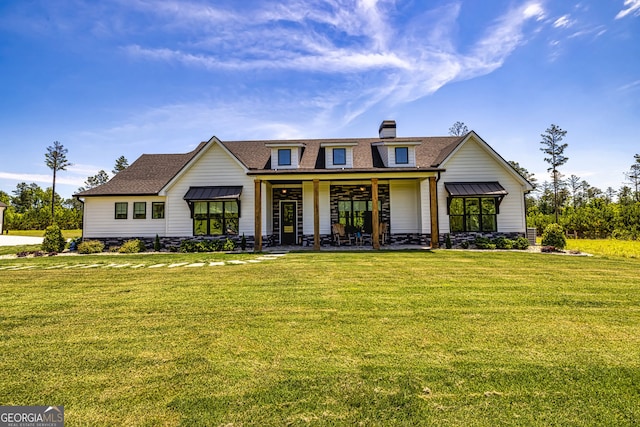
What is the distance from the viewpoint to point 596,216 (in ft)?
77.3

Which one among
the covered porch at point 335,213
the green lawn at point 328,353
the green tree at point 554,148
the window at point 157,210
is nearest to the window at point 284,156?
the covered porch at point 335,213

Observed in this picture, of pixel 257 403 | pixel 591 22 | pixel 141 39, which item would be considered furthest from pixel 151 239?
pixel 591 22

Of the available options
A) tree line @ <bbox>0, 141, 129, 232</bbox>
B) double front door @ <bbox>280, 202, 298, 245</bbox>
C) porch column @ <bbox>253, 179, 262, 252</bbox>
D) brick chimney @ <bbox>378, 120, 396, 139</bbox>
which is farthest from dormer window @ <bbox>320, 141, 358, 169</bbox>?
tree line @ <bbox>0, 141, 129, 232</bbox>

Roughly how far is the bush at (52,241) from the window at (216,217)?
6259 millimetres

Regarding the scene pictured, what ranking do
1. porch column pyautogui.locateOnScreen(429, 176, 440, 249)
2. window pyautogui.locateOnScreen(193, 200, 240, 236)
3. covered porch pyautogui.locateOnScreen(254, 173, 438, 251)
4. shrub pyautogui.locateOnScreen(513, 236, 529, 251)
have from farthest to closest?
covered porch pyautogui.locateOnScreen(254, 173, 438, 251)
window pyautogui.locateOnScreen(193, 200, 240, 236)
porch column pyautogui.locateOnScreen(429, 176, 440, 249)
shrub pyautogui.locateOnScreen(513, 236, 529, 251)

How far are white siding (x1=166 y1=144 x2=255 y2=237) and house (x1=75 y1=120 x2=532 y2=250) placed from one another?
5cm

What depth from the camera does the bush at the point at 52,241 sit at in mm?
15016

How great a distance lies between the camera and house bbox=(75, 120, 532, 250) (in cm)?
1588

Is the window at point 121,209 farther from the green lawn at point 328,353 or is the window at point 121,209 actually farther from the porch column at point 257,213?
the green lawn at point 328,353

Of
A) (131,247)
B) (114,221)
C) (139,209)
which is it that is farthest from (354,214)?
(114,221)

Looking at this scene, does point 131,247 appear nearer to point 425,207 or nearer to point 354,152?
point 354,152

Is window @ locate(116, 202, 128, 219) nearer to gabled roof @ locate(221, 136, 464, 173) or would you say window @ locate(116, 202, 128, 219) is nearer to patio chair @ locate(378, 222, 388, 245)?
gabled roof @ locate(221, 136, 464, 173)

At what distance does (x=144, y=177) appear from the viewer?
18734mm

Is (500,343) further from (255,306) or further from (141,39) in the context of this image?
(141,39)
